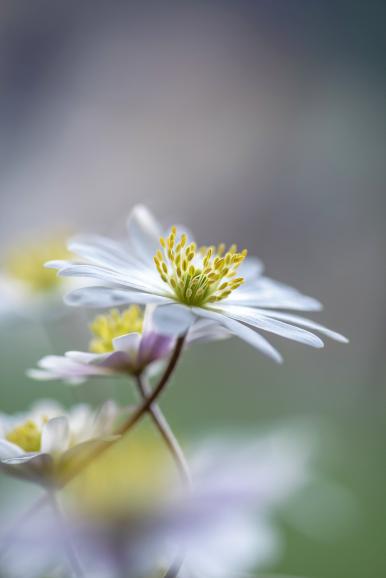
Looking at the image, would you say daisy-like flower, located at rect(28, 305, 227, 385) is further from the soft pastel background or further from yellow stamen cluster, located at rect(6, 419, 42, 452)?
the soft pastel background

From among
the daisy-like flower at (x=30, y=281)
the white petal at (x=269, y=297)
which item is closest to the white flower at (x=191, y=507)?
the white petal at (x=269, y=297)

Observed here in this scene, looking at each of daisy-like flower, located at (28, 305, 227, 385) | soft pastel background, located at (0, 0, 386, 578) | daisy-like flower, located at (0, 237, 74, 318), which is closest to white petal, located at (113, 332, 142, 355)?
daisy-like flower, located at (28, 305, 227, 385)

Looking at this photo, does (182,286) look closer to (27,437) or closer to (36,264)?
(27,437)

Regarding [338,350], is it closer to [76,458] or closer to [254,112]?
[254,112]

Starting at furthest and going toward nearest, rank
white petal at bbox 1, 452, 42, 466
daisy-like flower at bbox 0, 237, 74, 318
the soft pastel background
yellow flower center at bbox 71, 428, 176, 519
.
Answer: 1. the soft pastel background
2. daisy-like flower at bbox 0, 237, 74, 318
3. yellow flower center at bbox 71, 428, 176, 519
4. white petal at bbox 1, 452, 42, 466

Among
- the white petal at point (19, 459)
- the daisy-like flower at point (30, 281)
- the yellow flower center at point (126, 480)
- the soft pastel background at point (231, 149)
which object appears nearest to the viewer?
the white petal at point (19, 459)

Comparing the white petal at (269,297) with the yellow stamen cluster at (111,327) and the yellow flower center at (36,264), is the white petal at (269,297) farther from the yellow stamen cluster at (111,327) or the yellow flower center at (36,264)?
the yellow flower center at (36,264)

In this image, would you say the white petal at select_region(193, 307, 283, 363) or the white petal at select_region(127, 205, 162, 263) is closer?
the white petal at select_region(193, 307, 283, 363)

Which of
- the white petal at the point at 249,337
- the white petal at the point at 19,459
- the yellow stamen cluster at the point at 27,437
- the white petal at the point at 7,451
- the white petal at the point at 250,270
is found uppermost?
the white petal at the point at 250,270
